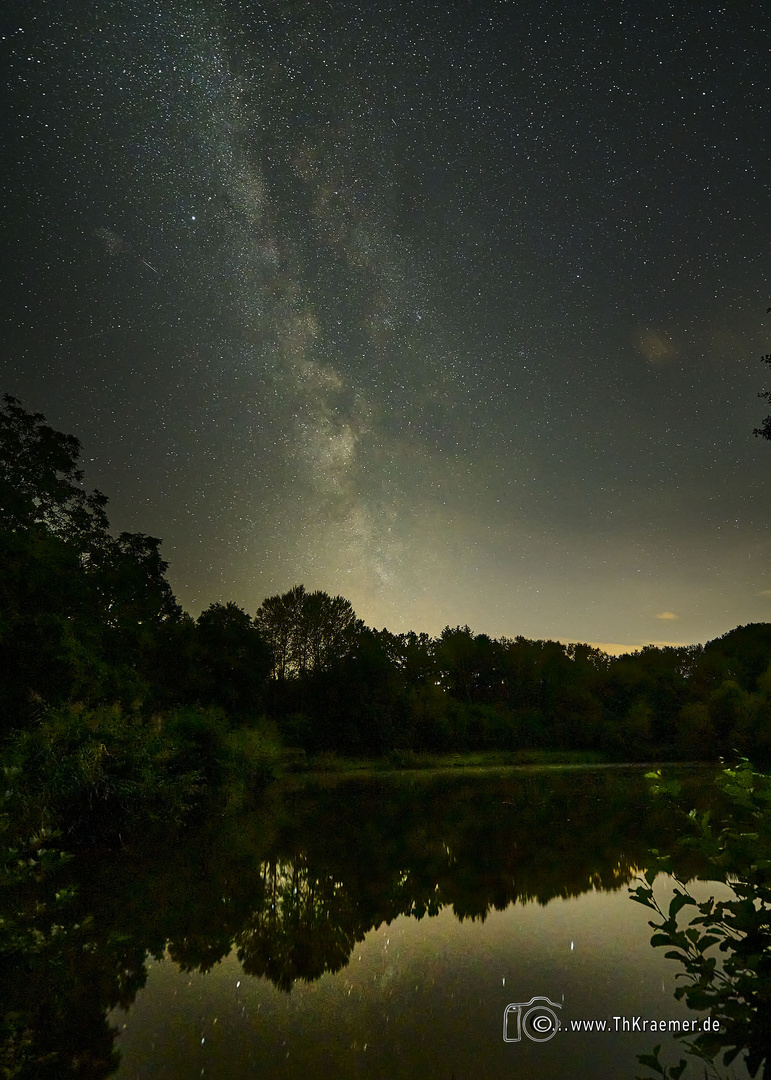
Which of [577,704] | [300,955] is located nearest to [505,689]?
[577,704]

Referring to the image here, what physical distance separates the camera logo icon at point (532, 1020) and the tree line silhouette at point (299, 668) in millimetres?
12218

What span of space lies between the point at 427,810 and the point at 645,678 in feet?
227

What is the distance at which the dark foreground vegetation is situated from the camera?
14.6m

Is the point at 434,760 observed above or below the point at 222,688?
below

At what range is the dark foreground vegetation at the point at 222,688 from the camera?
14594 millimetres

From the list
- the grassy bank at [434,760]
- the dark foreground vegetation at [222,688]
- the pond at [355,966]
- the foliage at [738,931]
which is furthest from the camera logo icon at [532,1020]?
the grassy bank at [434,760]

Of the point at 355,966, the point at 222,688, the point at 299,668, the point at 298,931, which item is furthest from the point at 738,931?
the point at 299,668

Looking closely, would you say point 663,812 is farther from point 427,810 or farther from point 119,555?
point 119,555

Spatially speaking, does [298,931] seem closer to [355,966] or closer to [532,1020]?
[355,966]

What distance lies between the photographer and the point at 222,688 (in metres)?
46.2

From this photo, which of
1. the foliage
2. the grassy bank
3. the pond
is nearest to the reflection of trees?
the pond

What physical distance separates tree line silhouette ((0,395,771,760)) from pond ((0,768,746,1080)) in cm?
733

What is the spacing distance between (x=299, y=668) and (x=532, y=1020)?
218ft

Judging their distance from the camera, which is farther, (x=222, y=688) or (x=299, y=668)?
(x=299, y=668)
